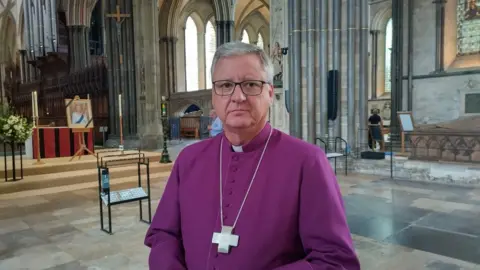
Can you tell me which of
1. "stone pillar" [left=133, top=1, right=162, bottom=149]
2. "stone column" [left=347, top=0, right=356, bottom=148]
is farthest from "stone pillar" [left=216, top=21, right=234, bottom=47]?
"stone column" [left=347, top=0, right=356, bottom=148]

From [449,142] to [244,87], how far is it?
7.72 meters

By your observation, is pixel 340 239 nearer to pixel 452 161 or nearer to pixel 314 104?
pixel 452 161

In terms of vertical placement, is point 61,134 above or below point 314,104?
below

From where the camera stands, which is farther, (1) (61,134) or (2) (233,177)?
(1) (61,134)

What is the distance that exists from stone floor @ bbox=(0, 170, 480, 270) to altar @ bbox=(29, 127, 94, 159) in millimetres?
2849

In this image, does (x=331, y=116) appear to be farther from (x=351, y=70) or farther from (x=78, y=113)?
(x=78, y=113)

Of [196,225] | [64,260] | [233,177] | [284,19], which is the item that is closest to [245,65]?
[233,177]

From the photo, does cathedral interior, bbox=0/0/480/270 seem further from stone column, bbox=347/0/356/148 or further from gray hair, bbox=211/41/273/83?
gray hair, bbox=211/41/273/83

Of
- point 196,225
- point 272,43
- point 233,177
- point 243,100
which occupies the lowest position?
point 196,225

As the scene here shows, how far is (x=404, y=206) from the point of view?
5625mm

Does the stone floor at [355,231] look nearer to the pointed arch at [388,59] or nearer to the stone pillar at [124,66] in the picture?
the stone pillar at [124,66]

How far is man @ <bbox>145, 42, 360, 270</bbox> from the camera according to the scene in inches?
53.7

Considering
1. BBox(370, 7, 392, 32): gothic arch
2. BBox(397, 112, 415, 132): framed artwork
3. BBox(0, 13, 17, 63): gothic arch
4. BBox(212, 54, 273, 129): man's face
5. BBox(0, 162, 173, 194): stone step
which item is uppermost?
BBox(0, 13, 17, 63): gothic arch

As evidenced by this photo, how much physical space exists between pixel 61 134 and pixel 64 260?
256 inches
